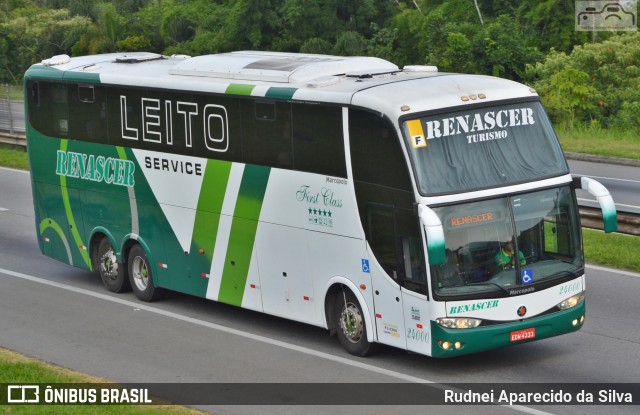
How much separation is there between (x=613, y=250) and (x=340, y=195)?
7241 mm

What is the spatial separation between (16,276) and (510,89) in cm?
1004

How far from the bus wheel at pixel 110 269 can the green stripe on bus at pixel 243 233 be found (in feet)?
8.72

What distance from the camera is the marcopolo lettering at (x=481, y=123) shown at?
44.0 feet

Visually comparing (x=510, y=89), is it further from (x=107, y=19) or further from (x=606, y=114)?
(x=107, y=19)

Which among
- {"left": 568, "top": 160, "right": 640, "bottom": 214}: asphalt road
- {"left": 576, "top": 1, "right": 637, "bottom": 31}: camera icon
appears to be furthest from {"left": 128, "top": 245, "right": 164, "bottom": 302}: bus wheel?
{"left": 576, "top": 1, "right": 637, "bottom": 31}: camera icon

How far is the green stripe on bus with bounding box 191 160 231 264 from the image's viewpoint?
16.3 m

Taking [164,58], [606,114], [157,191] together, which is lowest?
[606,114]

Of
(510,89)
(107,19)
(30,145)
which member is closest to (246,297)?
(510,89)

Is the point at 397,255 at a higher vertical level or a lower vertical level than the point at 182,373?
higher

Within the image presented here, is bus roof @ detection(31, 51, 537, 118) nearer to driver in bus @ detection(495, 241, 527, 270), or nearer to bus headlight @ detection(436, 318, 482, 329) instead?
driver in bus @ detection(495, 241, 527, 270)

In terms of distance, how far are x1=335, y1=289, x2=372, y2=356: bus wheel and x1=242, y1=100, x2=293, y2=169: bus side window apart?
188 cm

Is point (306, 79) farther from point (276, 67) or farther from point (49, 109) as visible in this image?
point (49, 109)

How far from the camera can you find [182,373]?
14.1 meters

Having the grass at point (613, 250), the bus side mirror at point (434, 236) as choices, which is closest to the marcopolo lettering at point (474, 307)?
the bus side mirror at point (434, 236)
